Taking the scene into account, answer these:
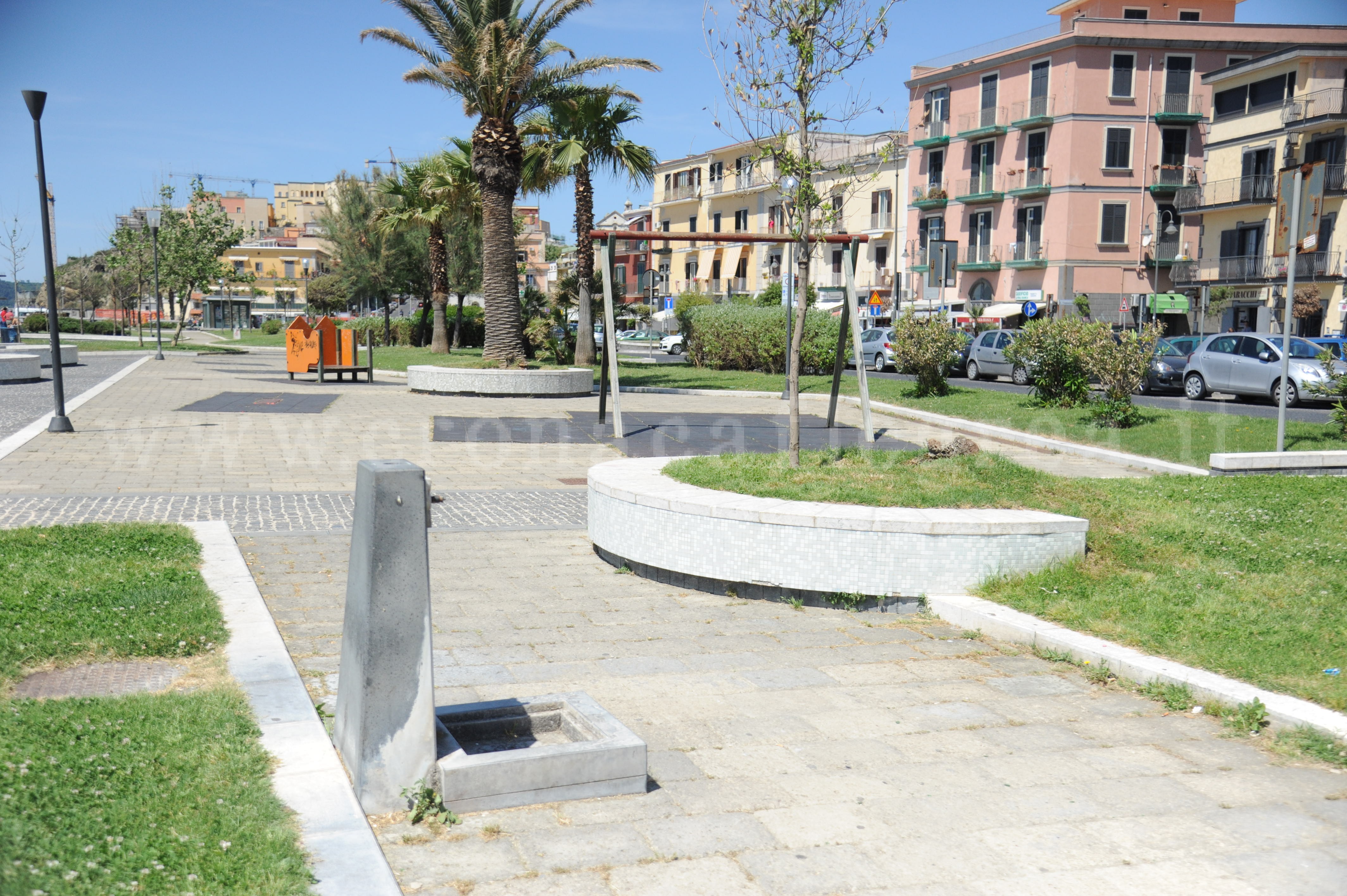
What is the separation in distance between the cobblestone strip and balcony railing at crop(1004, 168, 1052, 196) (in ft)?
141

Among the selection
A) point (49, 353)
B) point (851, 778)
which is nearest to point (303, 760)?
point (851, 778)

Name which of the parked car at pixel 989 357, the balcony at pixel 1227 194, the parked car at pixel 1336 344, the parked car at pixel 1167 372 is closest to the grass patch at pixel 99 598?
the parked car at pixel 1336 344

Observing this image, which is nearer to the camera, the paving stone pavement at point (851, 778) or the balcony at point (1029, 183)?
the paving stone pavement at point (851, 778)

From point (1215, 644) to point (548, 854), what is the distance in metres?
3.46

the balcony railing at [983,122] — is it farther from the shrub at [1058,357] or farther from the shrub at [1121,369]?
the shrub at [1121,369]

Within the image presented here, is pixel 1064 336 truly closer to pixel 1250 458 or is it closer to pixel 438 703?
pixel 1250 458

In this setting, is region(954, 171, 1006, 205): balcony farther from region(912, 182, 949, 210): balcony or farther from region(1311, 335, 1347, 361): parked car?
region(1311, 335, 1347, 361): parked car

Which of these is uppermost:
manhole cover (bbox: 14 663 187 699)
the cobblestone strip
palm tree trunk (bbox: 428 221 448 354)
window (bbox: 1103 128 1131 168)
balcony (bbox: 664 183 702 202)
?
balcony (bbox: 664 183 702 202)

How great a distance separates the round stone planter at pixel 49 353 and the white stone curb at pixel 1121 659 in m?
24.9

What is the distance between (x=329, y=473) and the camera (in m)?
11.3

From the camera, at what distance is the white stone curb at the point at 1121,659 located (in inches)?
162

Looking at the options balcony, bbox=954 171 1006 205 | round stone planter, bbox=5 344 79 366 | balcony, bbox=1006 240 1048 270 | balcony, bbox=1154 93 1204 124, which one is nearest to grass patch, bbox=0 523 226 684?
round stone planter, bbox=5 344 79 366

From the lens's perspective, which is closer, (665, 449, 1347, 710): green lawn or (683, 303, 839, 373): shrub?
(665, 449, 1347, 710): green lawn

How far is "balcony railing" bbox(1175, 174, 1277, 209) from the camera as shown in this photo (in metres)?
41.9
